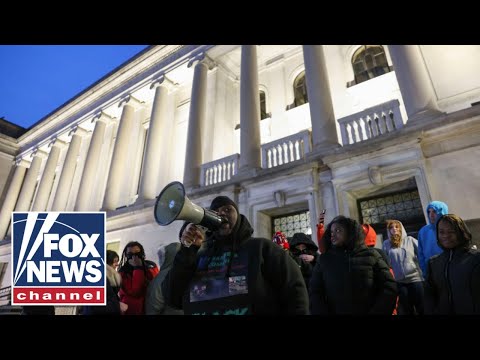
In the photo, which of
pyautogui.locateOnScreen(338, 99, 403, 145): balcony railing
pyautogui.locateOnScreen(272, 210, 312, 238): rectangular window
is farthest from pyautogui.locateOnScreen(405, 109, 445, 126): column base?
pyautogui.locateOnScreen(272, 210, 312, 238): rectangular window

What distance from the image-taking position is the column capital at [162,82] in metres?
15.6

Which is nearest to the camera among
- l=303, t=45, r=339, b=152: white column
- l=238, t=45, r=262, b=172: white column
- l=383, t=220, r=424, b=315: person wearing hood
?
l=383, t=220, r=424, b=315: person wearing hood

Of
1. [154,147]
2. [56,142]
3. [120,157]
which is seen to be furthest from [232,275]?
[56,142]

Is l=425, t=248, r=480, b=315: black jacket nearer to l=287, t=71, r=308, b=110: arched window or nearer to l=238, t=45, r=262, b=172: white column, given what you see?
l=238, t=45, r=262, b=172: white column

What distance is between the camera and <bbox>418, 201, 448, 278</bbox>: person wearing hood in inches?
139

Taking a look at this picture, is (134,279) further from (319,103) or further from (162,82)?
(162,82)

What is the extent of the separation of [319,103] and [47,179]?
1843 centimetres

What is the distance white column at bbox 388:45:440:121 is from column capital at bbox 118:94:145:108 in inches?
526

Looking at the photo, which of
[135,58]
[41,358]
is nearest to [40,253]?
[41,358]

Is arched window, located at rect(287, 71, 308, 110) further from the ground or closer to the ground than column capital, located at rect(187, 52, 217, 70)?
closer to the ground

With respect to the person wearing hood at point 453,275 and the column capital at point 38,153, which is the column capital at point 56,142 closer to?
the column capital at point 38,153
